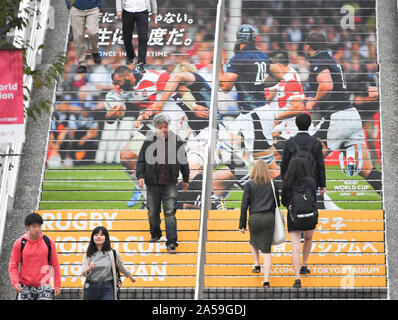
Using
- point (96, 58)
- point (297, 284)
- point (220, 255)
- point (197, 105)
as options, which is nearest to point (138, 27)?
point (96, 58)

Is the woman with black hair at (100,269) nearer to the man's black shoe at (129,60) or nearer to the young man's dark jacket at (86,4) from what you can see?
the young man's dark jacket at (86,4)

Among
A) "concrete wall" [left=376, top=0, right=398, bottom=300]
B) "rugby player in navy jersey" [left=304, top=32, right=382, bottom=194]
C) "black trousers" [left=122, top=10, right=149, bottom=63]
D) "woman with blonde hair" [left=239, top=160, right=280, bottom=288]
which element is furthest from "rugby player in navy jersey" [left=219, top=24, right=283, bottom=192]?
"woman with blonde hair" [left=239, top=160, right=280, bottom=288]

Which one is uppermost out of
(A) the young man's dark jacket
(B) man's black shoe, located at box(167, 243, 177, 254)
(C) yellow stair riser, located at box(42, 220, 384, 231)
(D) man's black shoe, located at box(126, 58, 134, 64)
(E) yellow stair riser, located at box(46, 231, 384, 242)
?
(A) the young man's dark jacket

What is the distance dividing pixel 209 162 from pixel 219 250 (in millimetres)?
1287

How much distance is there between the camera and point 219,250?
40.6 feet

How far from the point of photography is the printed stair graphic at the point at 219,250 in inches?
468

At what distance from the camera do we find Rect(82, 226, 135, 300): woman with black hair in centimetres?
962

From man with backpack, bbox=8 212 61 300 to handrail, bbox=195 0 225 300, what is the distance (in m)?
1.93

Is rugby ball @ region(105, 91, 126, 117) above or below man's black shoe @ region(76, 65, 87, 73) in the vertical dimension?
below

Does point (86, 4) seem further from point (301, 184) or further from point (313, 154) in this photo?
point (301, 184)

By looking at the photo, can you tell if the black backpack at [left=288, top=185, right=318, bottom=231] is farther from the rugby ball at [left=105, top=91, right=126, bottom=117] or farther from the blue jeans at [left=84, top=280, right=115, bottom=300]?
the rugby ball at [left=105, top=91, right=126, bottom=117]

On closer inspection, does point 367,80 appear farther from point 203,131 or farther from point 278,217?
point 278,217

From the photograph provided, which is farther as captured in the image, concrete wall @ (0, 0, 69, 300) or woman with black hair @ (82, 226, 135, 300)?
concrete wall @ (0, 0, 69, 300)
